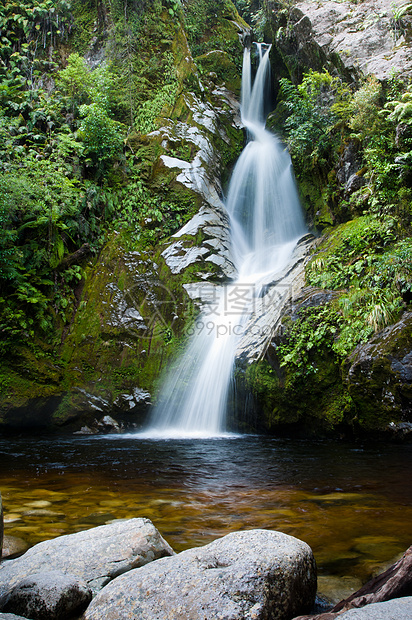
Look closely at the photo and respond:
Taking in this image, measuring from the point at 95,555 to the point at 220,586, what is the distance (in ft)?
3.50

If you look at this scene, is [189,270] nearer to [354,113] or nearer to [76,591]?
[354,113]

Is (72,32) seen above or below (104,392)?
above

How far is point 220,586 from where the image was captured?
82.7 inches

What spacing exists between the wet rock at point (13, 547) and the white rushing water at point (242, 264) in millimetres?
5523

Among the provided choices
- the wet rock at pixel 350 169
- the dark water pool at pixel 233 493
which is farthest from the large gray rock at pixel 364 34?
the dark water pool at pixel 233 493

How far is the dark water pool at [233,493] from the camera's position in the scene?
328 centimetres

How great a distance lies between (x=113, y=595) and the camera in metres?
2.19

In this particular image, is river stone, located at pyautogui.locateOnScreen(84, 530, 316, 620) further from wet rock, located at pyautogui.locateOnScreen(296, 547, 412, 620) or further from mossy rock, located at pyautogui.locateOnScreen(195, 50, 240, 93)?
mossy rock, located at pyautogui.locateOnScreen(195, 50, 240, 93)

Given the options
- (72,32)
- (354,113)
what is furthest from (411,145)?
(72,32)

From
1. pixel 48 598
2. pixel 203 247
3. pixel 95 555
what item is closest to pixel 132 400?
pixel 203 247

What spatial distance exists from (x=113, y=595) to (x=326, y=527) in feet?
6.79

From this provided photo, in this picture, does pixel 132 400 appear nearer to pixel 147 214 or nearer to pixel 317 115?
pixel 147 214

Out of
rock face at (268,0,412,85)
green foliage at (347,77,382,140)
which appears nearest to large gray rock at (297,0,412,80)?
rock face at (268,0,412,85)

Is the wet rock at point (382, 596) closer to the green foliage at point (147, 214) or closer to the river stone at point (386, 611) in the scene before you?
the river stone at point (386, 611)
